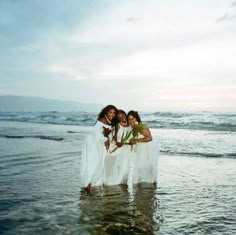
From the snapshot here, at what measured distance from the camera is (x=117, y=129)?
9.37m

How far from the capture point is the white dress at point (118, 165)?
9328 mm

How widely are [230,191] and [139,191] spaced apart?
210 centimetres

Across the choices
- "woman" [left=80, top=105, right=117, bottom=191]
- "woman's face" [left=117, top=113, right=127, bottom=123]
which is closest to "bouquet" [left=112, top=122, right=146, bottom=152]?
"woman's face" [left=117, top=113, right=127, bottom=123]

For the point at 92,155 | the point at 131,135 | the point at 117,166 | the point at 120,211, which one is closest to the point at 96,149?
the point at 92,155

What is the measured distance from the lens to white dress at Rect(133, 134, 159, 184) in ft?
31.9

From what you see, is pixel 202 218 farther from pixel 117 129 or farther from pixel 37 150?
pixel 37 150

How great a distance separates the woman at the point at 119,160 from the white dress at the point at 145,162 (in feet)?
1.12

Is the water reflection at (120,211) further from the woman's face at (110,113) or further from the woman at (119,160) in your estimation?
the woman's face at (110,113)

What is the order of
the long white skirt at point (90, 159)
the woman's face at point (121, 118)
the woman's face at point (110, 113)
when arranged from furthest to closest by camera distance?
the woman's face at point (121, 118), the woman's face at point (110, 113), the long white skirt at point (90, 159)

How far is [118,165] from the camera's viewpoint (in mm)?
9430

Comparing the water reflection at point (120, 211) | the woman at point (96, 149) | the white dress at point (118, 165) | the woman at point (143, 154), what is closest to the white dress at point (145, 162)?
the woman at point (143, 154)

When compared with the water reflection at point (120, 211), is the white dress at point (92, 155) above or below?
above

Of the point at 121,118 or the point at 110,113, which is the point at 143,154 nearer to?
the point at 121,118

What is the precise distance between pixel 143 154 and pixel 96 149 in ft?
5.88
